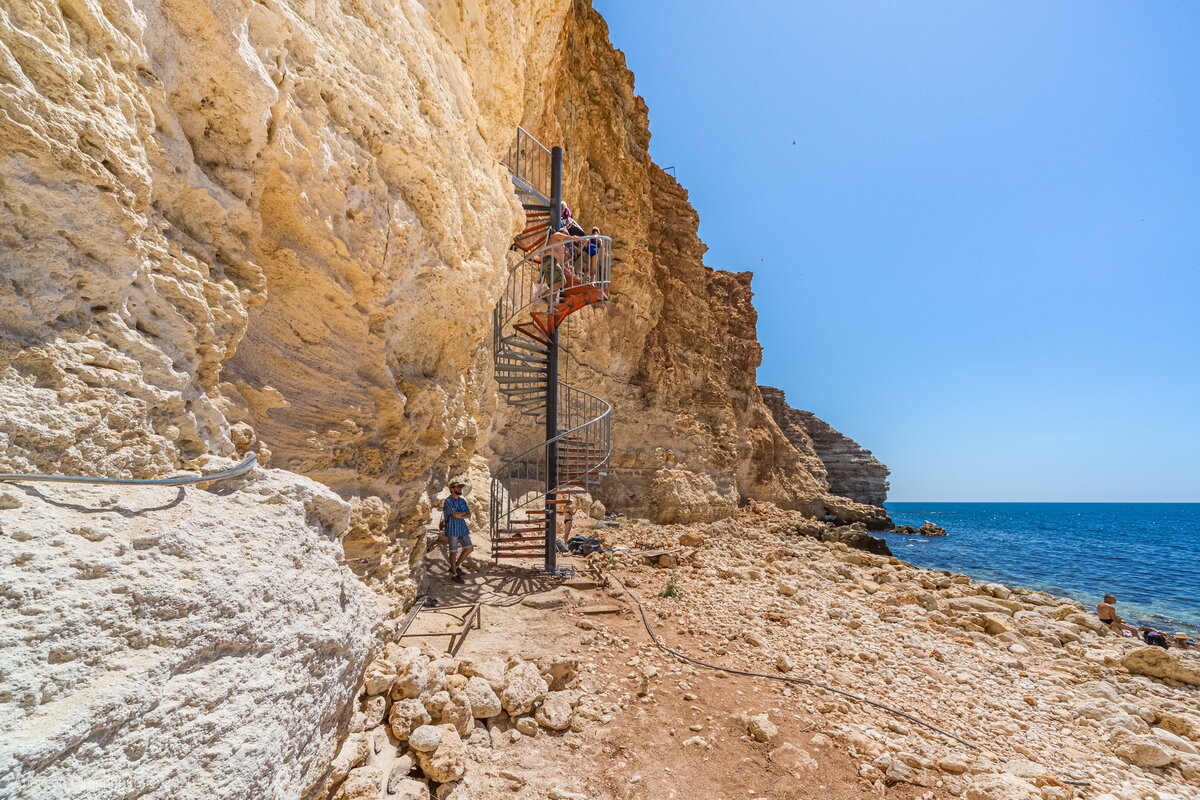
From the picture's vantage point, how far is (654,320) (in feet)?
58.7

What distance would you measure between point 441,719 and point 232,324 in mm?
2491

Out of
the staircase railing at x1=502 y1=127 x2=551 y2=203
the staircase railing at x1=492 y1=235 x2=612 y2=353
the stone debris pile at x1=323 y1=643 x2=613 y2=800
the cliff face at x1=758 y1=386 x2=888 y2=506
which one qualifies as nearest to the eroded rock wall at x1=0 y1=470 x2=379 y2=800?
the stone debris pile at x1=323 y1=643 x2=613 y2=800

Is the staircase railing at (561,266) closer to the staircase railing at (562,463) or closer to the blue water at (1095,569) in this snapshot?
the staircase railing at (562,463)

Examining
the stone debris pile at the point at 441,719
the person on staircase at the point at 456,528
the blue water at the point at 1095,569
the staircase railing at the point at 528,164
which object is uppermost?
the staircase railing at the point at 528,164

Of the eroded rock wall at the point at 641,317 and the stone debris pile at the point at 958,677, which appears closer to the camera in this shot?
the stone debris pile at the point at 958,677

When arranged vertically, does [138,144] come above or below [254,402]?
above

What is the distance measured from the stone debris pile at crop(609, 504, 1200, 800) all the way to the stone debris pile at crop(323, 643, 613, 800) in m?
1.48

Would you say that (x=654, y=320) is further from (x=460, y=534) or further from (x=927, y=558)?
(x=927, y=558)

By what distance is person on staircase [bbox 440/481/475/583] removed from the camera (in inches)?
226

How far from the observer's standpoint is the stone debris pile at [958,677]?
3.40m

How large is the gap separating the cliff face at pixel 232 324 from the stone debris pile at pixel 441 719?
0.55 meters

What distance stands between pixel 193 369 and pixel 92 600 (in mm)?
1194

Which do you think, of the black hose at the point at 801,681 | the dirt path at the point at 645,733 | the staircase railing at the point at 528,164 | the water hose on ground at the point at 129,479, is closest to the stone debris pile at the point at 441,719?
the dirt path at the point at 645,733

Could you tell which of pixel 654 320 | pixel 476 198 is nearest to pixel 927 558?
pixel 654 320
